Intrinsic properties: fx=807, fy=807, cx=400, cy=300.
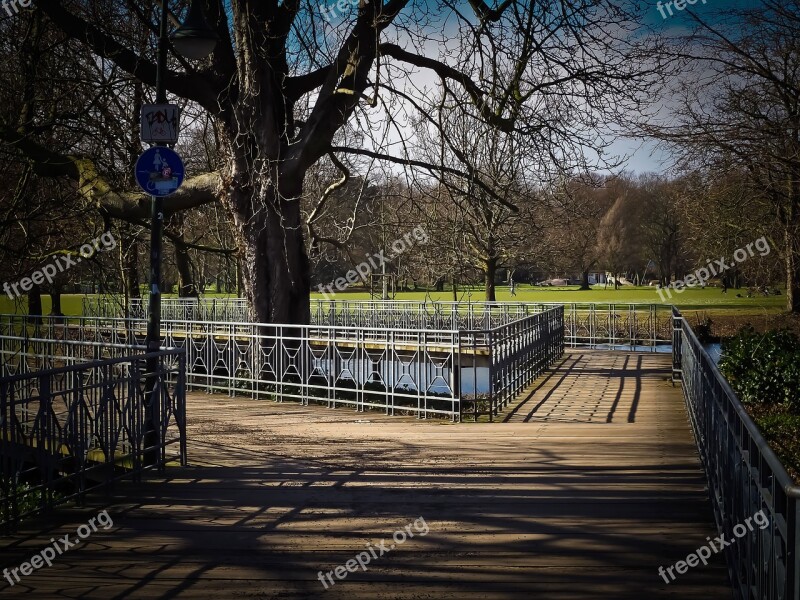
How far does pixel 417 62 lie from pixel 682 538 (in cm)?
1143

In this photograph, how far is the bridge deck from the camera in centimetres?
468

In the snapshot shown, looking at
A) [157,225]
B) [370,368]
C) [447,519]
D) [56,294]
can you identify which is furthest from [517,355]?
[56,294]

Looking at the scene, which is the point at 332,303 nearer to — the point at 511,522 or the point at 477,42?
the point at 477,42

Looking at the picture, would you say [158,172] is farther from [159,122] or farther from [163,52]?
[163,52]

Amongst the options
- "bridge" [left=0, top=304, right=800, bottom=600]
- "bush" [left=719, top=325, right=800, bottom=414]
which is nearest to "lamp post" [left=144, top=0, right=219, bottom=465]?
"bridge" [left=0, top=304, right=800, bottom=600]

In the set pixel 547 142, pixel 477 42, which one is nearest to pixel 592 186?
pixel 547 142

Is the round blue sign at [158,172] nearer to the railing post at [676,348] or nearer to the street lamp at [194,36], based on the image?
the street lamp at [194,36]

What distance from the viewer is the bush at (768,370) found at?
14594 millimetres

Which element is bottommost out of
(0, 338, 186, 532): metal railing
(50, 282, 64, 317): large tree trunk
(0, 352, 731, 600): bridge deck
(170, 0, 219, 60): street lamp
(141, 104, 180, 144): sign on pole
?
(0, 352, 731, 600): bridge deck

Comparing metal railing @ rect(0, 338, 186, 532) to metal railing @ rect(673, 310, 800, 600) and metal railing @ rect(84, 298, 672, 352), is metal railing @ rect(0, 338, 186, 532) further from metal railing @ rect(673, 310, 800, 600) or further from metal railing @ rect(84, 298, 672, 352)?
metal railing @ rect(84, 298, 672, 352)

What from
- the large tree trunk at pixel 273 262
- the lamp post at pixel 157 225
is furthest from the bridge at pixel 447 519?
the large tree trunk at pixel 273 262

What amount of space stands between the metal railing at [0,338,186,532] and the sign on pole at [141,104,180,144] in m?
2.14

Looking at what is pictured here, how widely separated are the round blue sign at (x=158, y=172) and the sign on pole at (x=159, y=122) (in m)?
0.13

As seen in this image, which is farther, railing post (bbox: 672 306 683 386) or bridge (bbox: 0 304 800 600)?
railing post (bbox: 672 306 683 386)
